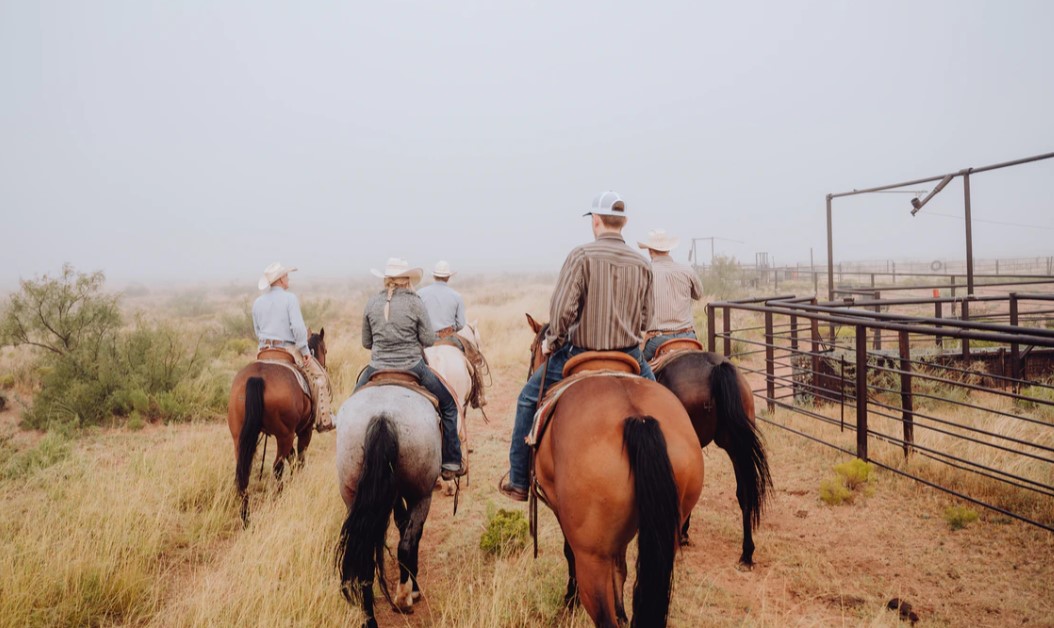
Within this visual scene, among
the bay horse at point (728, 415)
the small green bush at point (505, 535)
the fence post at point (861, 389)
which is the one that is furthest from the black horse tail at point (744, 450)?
the fence post at point (861, 389)

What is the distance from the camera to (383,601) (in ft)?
14.3

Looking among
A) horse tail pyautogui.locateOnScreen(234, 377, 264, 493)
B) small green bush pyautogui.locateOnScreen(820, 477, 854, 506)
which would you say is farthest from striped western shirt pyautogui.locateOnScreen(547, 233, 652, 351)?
horse tail pyautogui.locateOnScreen(234, 377, 264, 493)

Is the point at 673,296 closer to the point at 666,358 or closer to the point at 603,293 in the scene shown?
the point at 666,358

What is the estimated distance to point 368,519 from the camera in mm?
3633

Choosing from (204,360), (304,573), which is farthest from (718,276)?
(304,573)

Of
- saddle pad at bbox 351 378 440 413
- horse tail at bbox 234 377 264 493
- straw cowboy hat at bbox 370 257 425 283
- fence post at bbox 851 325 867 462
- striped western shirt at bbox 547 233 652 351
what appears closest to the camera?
striped western shirt at bbox 547 233 652 351

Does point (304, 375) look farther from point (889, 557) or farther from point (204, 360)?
point (204, 360)

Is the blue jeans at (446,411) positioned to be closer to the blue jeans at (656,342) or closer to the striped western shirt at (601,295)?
the striped western shirt at (601,295)

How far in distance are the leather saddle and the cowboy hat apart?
91 cm

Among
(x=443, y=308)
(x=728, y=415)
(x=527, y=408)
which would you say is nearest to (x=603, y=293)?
(x=527, y=408)

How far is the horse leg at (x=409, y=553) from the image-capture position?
13.5 ft

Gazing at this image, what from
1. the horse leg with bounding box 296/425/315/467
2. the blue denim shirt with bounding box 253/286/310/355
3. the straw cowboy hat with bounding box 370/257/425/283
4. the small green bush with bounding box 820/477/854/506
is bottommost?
the small green bush with bounding box 820/477/854/506

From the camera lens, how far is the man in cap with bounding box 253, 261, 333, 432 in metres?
6.19

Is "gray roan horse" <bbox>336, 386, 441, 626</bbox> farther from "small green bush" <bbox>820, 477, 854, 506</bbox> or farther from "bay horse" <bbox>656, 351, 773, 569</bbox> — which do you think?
"small green bush" <bbox>820, 477, 854, 506</bbox>
